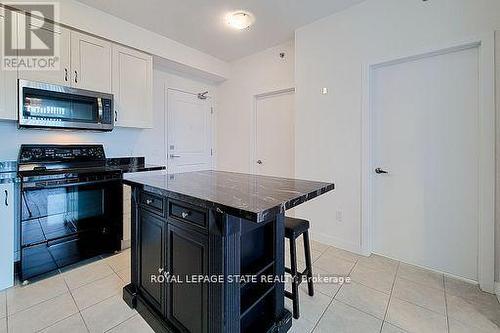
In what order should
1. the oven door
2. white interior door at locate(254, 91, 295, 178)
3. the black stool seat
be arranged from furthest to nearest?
white interior door at locate(254, 91, 295, 178) → the oven door → the black stool seat

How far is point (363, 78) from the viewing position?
262cm

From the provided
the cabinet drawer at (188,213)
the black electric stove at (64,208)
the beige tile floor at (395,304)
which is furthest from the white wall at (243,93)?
the cabinet drawer at (188,213)

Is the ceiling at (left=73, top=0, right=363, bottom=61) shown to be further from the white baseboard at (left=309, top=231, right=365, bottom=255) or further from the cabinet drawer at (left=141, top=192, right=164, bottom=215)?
the white baseboard at (left=309, top=231, right=365, bottom=255)

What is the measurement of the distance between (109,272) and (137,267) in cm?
76

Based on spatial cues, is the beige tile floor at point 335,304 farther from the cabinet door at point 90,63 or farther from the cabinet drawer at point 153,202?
the cabinet door at point 90,63

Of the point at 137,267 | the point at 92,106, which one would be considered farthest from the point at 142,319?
the point at 92,106

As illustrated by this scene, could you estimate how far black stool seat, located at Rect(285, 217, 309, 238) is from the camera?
5.64 ft

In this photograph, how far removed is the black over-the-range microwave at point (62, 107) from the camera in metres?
2.27

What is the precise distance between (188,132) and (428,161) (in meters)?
3.52

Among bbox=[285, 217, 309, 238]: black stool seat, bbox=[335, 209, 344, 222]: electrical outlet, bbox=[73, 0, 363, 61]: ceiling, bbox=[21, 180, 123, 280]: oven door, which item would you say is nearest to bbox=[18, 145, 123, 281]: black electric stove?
bbox=[21, 180, 123, 280]: oven door

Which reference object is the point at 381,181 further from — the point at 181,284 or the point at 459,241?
the point at 181,284

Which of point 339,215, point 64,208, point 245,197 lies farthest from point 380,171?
point 64,208

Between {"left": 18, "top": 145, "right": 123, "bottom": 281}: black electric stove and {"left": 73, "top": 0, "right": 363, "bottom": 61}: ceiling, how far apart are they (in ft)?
5.71

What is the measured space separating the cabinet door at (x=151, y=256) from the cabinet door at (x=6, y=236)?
1.24m
